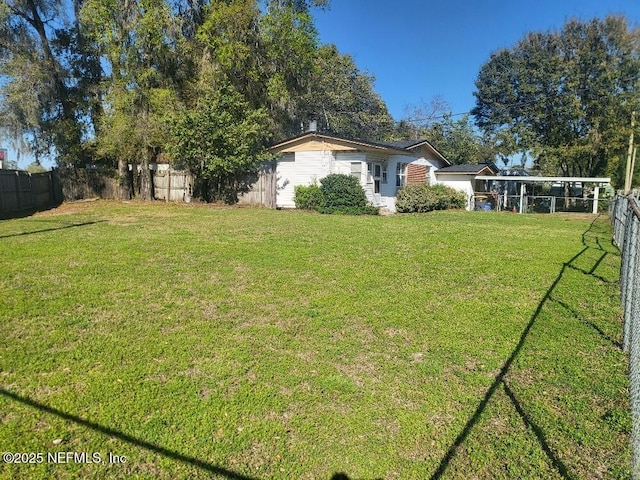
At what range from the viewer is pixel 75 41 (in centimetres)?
1975

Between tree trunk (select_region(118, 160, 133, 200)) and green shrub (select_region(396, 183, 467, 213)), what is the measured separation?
12.8 meters

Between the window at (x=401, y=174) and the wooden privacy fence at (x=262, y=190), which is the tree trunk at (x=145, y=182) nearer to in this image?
the wooden privacy fence at (x=262, y=190)

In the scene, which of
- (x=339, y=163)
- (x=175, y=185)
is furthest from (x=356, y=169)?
(x=175, y=185)

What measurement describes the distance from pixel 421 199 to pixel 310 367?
17.5 m

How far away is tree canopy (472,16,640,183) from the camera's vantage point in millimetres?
30109

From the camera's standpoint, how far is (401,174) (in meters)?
21.6

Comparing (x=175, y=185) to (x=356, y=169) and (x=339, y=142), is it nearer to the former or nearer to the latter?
(x=339, y=142)

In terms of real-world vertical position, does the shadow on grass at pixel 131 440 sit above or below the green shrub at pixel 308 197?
below

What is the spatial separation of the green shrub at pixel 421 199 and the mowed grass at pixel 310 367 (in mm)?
12686

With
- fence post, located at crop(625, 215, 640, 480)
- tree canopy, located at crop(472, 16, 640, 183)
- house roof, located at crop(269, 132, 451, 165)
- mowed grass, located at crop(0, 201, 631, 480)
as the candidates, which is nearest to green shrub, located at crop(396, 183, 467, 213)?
house roof, located at crop(269, 132, 451, 165)

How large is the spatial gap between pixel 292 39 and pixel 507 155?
24.2 metres

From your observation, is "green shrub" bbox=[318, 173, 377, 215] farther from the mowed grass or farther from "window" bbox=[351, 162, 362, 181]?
the mowed grass

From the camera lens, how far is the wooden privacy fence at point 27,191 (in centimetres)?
1575

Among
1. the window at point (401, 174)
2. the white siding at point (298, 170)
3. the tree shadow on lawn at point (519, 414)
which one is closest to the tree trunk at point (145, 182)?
the white siding at point (298, 170)
